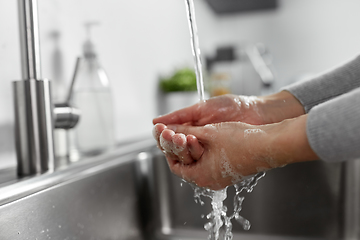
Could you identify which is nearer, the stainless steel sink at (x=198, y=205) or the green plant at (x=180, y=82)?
the stainless steel sink at (x=198, y=205)

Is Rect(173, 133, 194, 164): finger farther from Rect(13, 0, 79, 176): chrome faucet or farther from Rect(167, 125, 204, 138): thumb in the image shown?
Rect(13, 0, 79, 176): chrome faucet

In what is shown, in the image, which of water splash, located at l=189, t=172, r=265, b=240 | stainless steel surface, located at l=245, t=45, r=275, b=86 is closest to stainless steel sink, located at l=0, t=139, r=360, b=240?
water splash, located at l=189, t=172, r=265, b=240

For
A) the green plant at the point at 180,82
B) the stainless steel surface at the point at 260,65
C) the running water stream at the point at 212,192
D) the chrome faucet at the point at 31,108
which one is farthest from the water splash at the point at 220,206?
the stainless steel surface at the point at 260,65

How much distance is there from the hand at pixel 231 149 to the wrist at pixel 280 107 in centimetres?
19

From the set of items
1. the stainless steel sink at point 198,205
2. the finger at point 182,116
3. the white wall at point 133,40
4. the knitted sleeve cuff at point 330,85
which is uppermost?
the white wall at point 133,40

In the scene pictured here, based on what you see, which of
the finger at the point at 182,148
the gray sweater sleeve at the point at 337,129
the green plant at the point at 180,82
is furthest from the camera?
the green plant at the point at 180,82

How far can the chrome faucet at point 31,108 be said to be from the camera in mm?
502

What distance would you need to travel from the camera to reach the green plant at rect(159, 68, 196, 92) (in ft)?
3.84

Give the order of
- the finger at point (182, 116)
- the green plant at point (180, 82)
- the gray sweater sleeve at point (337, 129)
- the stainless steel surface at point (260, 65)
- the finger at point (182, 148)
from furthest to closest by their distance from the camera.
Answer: the stainless steel surface at point (260, 65) → the green plant at point (180, 82) → the finger at point (182, 116) → the finger at point (182, 148) → the gray sweater sleeve at point (337, 129)

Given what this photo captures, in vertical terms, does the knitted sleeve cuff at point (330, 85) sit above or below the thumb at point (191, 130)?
above

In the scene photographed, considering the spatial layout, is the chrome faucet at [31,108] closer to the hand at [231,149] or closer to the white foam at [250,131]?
the hand at [231,149]

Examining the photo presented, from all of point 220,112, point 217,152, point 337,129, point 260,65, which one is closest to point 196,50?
point 220,112

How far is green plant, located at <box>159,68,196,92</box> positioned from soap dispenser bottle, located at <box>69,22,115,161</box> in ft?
1.43

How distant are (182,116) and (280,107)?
0.61 feet
